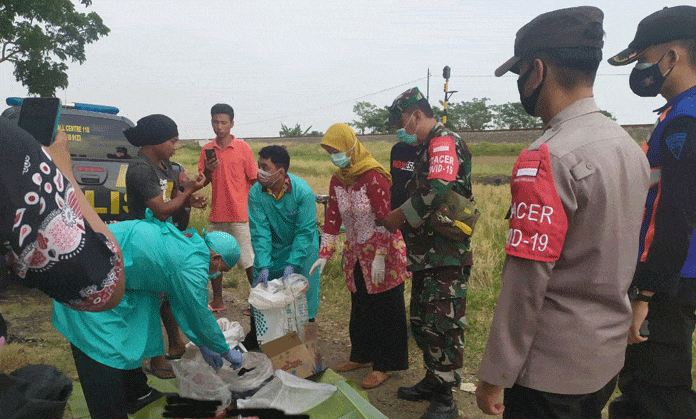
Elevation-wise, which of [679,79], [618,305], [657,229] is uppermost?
[679,79]

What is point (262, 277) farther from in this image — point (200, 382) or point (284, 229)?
point (200, 382)

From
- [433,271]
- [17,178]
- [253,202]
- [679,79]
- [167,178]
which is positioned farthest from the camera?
[253,202]

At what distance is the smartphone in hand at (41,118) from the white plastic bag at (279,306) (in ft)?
7.39

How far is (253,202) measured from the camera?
3715 millimetres

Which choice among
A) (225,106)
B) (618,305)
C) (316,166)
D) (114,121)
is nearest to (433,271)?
(618,305)

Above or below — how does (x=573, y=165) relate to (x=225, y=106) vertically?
below

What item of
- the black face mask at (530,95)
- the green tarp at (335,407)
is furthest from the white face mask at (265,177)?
the black face mask at (530,95)

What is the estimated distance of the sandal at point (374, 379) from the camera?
3439mm

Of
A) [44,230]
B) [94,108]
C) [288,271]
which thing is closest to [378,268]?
[288,271]

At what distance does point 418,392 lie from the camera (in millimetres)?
3287

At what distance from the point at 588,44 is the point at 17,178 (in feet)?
4.93

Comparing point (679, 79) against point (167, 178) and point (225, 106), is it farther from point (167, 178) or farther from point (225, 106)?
point (225, 106)

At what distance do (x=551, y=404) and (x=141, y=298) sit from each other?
6.69 feet

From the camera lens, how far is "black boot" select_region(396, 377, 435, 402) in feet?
10.7
